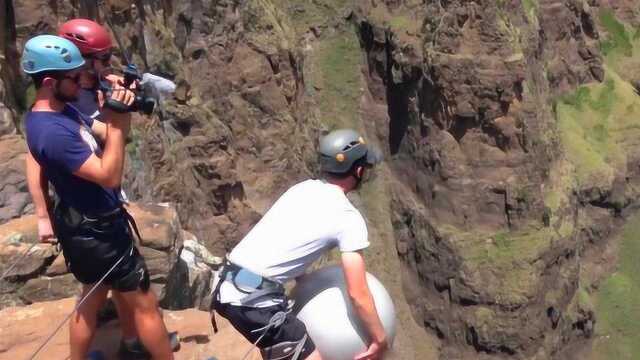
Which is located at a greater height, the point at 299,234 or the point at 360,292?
the point at 299,234

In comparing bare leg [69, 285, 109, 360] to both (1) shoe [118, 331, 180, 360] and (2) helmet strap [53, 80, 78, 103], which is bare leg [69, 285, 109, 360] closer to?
(1) shoe [118, 331, 180, 360]

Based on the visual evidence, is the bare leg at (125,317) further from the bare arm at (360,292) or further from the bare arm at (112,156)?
the bare arm at (360,292)

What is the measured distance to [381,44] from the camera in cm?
4150

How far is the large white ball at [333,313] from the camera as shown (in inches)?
260

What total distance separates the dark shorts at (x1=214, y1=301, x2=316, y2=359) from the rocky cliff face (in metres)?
17.5

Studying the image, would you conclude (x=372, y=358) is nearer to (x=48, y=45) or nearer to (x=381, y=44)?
(x=48, y=45)

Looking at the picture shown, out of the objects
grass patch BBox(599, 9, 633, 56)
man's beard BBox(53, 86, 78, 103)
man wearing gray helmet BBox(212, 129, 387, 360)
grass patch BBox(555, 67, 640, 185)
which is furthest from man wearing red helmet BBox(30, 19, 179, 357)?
grass patch BBox(599, 9, 633, 56)

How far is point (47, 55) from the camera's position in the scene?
254 inches

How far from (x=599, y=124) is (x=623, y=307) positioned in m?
11.6

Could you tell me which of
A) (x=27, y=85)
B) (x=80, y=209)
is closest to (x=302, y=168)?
(x=27, y=85)

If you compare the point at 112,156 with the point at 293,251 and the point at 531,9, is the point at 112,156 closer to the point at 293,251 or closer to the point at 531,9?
the point at 293,251

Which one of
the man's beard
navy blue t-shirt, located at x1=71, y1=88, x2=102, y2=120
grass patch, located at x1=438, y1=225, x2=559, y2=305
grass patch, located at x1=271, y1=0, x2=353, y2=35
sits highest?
grass patch, located at x1=271, y1=0, x2=353, y2=35

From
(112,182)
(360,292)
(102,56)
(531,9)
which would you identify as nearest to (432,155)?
(531,9)

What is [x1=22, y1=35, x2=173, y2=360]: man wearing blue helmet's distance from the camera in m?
6.34
